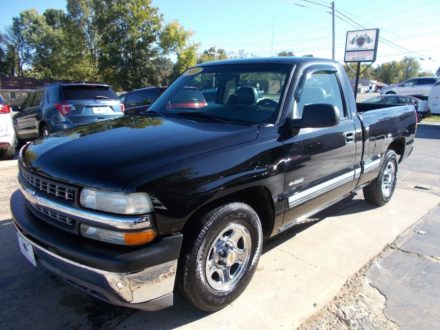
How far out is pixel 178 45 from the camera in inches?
1652

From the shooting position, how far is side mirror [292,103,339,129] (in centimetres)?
285

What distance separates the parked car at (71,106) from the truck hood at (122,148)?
4.91 metres

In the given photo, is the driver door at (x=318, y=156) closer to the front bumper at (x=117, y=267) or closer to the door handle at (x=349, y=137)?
the door handle at (x=349, y=137)

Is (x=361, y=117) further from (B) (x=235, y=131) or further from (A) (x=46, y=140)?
(A) (x=46, y=140)

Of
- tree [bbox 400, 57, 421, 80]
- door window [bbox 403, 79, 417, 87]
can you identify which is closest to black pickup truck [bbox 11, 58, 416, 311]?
door window [bbox 403, 79, 417, 87]

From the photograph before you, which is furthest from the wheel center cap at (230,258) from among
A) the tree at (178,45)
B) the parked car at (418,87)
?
the tree at (178,45)

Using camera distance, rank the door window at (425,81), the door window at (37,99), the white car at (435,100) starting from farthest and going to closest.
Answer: the door window at (425,81)
the white car at (435,100)
the door window at (37,99)

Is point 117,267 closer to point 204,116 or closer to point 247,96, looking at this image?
point 204,116

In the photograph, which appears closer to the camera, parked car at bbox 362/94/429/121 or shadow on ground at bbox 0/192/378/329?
shadow on ground at bbox 0/192/378/329

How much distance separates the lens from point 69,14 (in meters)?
40.6

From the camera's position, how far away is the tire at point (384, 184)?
476 cm

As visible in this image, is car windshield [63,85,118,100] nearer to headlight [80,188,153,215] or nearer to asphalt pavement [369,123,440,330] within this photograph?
headlight [80,188,153,215]

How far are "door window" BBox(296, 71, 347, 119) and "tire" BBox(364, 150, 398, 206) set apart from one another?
143 centimetres

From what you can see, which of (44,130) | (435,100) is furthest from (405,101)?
(44,130)
